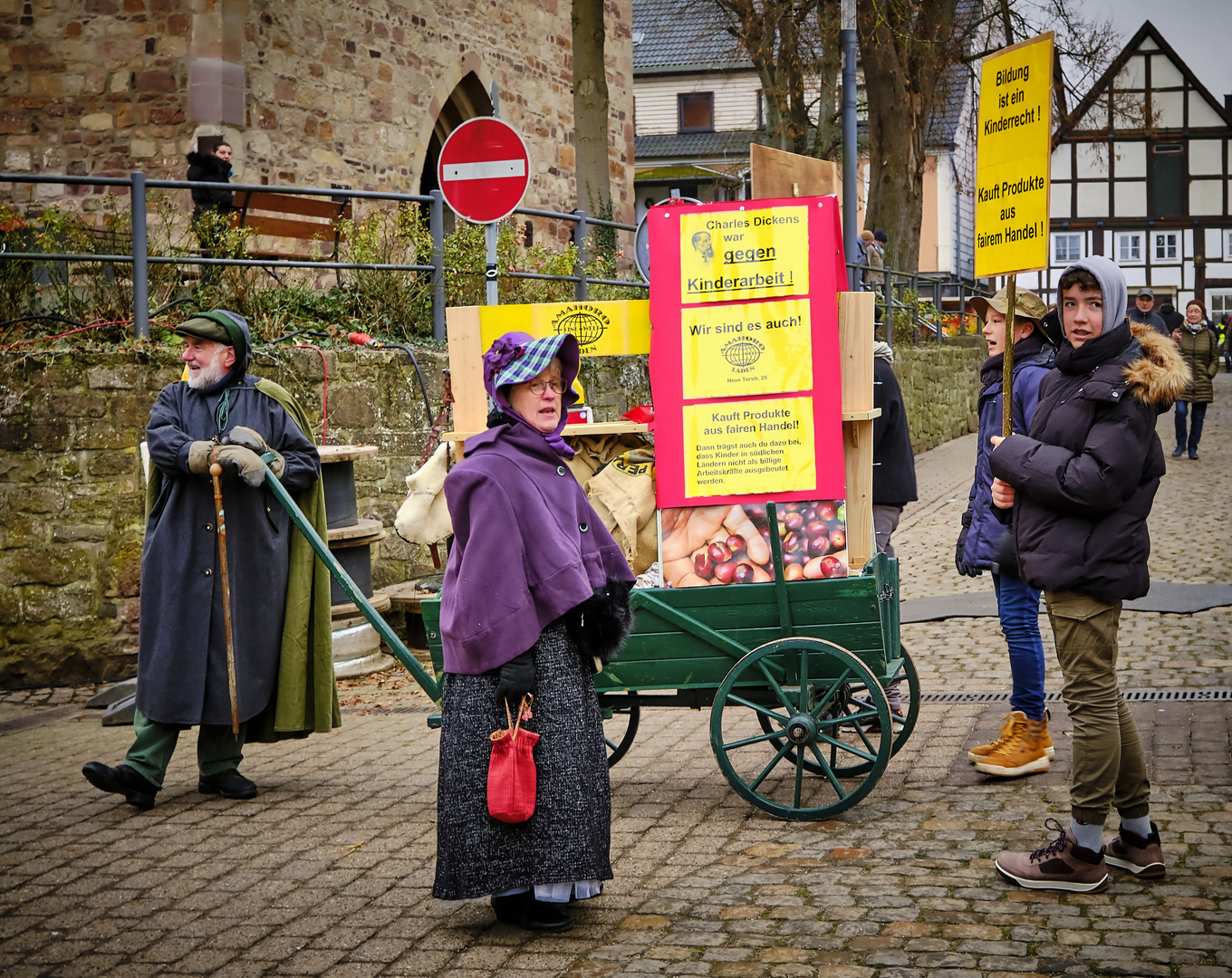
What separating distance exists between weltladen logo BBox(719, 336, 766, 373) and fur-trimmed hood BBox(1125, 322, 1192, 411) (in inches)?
53.9

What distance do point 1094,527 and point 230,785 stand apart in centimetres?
366

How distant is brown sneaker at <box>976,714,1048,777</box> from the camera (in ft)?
18.3

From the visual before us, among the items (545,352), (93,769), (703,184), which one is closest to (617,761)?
(93,769)

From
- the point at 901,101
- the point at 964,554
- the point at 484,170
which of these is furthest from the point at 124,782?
the point at 901,101

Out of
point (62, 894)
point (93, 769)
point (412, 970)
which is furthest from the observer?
→ point (93, 769)

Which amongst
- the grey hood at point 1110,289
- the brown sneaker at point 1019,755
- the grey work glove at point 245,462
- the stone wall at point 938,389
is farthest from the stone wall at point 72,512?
the stone wall at point 938,389

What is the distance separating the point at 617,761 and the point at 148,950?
239 centimetres

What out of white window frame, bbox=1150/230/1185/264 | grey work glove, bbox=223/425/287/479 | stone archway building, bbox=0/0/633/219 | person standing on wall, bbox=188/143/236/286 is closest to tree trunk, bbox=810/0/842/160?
stone archway building, bbox=0/0/633/219

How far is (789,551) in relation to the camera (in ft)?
17.2

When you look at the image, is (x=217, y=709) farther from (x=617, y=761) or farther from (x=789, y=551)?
(x=789, y=551)

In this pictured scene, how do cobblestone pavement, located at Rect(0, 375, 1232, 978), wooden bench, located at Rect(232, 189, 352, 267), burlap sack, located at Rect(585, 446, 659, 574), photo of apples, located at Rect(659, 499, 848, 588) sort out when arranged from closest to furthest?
cobblestone pavement, located at Rect(0, 375, 1232, 978), photo of apples, located at Rect(659, 499, 848, 588), burlap sack, located at Rect(585, 446, 659, 574), wooden bench, located at Rect(232, 189, 352, 267)

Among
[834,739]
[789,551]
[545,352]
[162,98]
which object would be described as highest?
[162,98]

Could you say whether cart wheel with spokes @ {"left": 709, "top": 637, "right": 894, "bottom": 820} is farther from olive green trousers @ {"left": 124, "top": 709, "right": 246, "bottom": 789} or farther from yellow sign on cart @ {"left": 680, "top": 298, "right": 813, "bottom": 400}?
olive green trousers @ {"left": 124, "top": 709, "right": 246, "bottom": 789}

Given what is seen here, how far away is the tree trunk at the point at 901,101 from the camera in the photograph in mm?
20531
